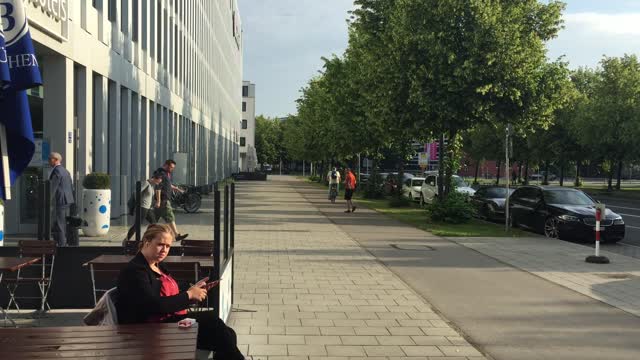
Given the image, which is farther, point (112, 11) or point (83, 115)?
point (112, 11)

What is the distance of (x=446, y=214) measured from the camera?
65.3 ft

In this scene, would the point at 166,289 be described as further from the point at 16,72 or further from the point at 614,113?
the point at 614,113

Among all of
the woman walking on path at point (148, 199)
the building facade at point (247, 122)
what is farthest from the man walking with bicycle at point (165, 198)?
the building facade at point (247, 122)

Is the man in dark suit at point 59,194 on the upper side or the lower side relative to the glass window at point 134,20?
lower

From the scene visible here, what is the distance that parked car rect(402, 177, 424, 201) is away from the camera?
112 ft

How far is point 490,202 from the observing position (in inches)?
903

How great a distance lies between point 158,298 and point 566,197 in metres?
16.0

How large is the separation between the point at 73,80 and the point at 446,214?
11.4 meters

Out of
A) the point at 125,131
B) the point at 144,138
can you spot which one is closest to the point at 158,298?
the point at 125,131

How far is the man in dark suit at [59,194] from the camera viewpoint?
10773 millimetres

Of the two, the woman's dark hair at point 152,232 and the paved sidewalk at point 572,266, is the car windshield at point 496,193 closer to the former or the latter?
the paved sidewalk at point 572,266

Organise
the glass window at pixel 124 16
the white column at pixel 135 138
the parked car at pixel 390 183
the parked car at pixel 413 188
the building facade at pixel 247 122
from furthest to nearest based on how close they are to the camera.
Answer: the building facade at pixel 247 122, the parked car at pixel 390 183, the parked car at pixel 413 188, the white column at pixel 135 138, the glass window at pixel 124 16

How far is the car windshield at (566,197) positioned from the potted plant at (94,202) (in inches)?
466

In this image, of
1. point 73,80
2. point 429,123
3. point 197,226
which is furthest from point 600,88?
point 73,80
